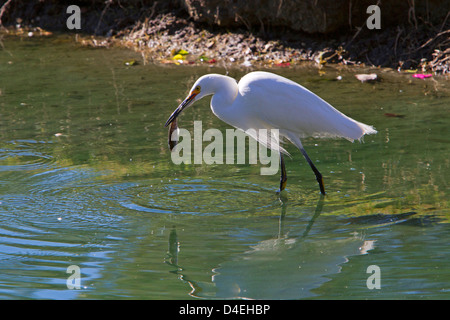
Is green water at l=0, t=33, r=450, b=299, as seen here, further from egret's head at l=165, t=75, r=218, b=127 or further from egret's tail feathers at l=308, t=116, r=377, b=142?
egret's head at l=165, t=75, r=218, b=127

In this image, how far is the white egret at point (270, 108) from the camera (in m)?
4.76

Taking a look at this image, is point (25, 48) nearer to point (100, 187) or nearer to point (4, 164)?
point (4, 164)

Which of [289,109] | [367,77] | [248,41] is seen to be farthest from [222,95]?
[248,41]

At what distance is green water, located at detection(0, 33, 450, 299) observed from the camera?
338cm

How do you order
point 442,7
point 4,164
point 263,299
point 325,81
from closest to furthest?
point 263,299
point 4,164
point 325,81
point 442,7

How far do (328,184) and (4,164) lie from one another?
260 cm

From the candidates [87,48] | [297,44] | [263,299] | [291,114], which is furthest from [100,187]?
[87,48]

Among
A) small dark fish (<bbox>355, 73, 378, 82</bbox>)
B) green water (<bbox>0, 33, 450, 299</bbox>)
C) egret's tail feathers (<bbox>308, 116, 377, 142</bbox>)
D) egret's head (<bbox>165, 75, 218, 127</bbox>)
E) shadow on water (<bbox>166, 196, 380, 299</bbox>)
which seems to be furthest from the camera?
small dark fish (<bbox>355, 73, 378, 82</bbox>)

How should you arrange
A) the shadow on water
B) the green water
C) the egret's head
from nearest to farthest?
the shadow on water
the green water
the egret's head

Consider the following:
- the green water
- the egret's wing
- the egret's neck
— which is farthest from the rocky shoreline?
the egret's neck

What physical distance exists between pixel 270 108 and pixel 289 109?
0.48ft

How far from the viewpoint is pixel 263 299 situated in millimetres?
3170

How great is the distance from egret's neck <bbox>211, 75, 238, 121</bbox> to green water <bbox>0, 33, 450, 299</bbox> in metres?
0.57

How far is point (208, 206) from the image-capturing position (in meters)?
4.48
